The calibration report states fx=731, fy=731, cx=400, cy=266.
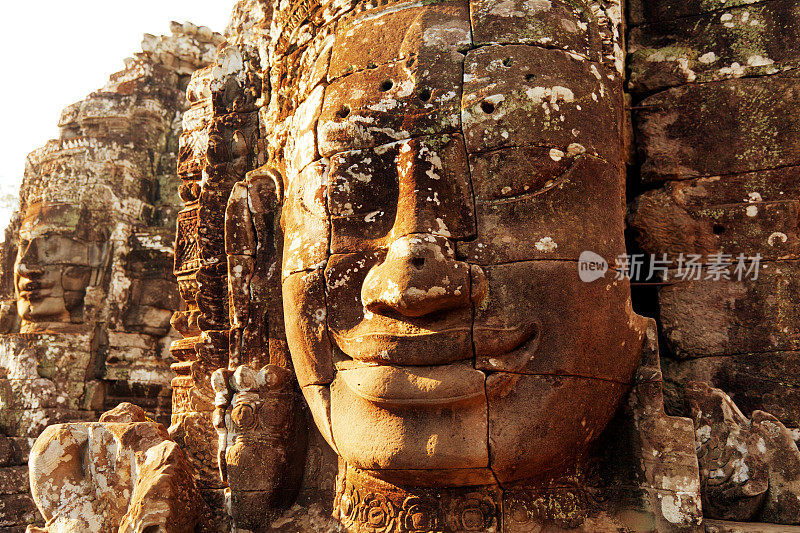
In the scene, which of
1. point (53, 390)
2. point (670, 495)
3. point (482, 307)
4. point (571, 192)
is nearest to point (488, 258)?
point (482, 307)

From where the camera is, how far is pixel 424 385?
281 centimetres

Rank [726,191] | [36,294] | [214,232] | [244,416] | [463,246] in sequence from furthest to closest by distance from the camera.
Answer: [36,294] → [214,232] → [726,191] → [244,416] → [463,246]

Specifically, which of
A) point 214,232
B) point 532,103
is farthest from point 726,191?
point 214,232

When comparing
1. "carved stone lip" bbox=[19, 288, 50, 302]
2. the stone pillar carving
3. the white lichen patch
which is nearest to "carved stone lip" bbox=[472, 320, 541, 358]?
the white lichen patch

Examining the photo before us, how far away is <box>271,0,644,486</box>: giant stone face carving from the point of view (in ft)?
9.28

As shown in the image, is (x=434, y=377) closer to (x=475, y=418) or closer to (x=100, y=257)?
(x=475, y=418)

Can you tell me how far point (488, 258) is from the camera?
2.94 metres

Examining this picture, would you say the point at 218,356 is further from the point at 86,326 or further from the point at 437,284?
the point at 86,326

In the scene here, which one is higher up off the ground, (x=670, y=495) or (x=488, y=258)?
(x=488, y=258)

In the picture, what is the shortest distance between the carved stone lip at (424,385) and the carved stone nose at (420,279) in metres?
0.23

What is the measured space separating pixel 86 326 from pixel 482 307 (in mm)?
7922

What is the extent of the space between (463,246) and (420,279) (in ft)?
0.90

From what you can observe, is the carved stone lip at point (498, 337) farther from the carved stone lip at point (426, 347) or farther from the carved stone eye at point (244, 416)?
the carved stone eye at point (244, 416)

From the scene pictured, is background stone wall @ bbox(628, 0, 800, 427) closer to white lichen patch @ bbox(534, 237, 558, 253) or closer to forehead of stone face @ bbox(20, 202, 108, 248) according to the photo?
white lichen patch @ bbox(534, 237, 558, 253)
